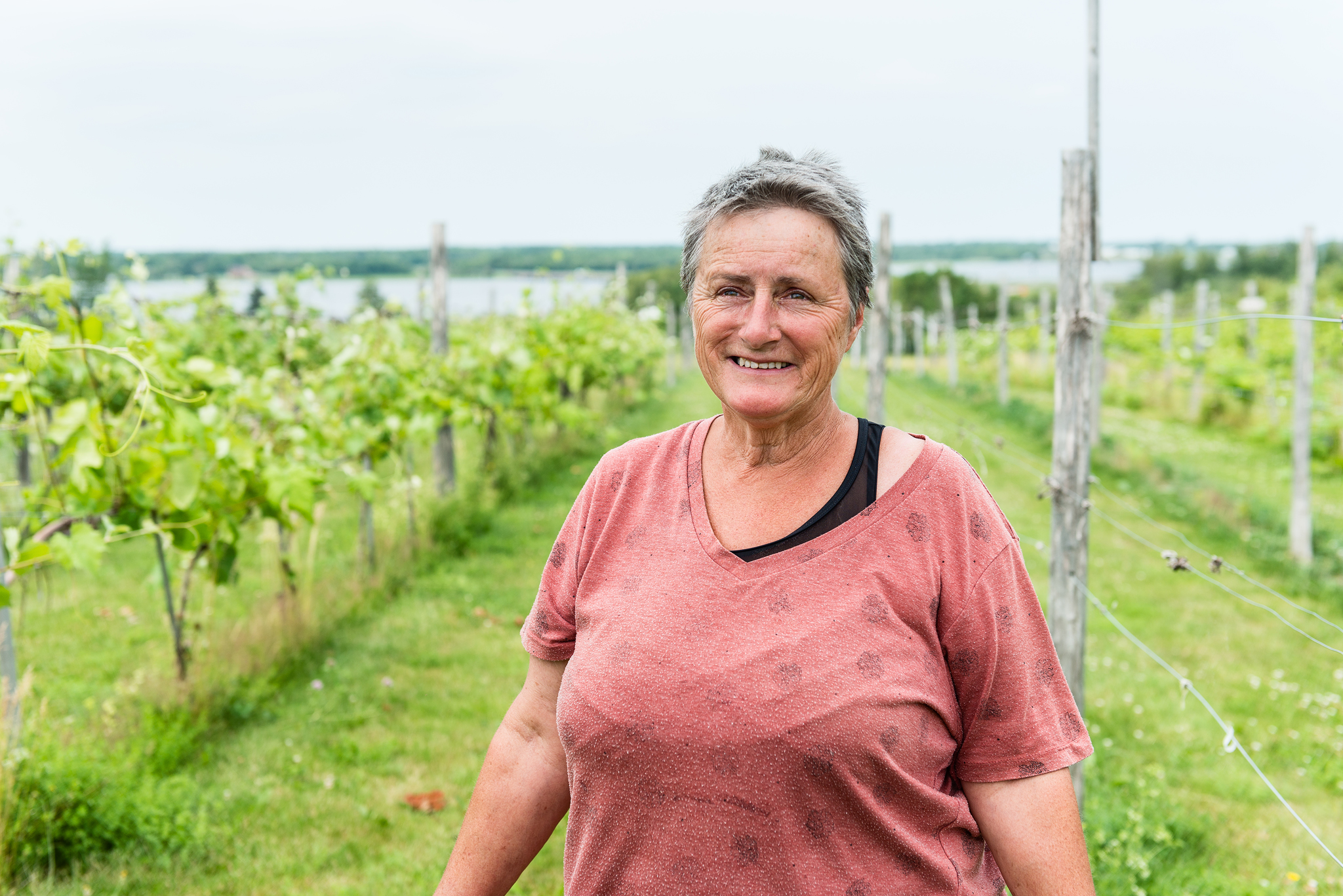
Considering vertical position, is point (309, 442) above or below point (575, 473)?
above

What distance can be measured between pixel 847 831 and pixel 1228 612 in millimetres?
5649

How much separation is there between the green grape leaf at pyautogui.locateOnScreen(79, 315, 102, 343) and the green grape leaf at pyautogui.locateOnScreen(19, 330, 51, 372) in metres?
0.80

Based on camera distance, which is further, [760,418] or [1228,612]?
[1228,612]

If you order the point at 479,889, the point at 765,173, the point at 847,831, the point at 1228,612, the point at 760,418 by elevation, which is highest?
the point at 765,173

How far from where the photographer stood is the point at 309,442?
4.54m

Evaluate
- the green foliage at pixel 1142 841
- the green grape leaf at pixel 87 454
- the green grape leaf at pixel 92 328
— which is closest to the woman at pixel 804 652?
the green grape leaf at pixel 87 454

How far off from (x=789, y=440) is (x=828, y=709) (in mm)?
447

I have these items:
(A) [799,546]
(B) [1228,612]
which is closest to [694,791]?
(A) [799,546]

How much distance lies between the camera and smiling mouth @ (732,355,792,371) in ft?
4.88

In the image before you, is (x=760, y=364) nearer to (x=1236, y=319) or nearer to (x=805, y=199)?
(x=805, y=199)

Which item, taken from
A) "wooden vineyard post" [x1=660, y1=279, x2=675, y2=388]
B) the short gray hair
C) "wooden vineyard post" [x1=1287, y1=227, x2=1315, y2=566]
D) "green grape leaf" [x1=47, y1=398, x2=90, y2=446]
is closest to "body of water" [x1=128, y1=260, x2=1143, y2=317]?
"wooden vineyard post" [x1=1287, y1=227, x2=1315, y2=566]

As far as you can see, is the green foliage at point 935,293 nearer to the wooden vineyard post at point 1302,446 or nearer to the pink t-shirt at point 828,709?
the wooden vineyard post at point 1302,446

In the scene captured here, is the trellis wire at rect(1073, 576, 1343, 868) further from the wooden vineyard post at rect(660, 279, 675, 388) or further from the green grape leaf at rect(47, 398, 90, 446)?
the wooden vineyard post at rect(660, 279, 675, 388)

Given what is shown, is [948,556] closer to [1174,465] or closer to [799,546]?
[799,546]
